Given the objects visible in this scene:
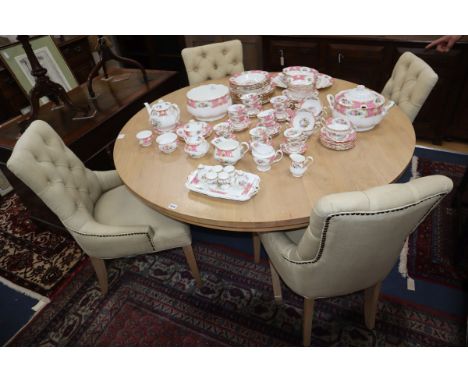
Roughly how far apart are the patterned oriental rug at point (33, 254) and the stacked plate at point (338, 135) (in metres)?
1.71

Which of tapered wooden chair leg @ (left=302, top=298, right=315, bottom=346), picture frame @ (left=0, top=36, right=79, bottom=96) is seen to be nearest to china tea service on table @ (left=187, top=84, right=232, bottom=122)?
tapered wooden chair leg @ (left=302, top=298, right=315, bottom=346)

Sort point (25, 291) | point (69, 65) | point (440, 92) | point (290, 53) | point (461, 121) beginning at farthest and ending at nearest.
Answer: point (69, 65), point (290, 53), point (461, 121), point (440, 92), point (25, 291)

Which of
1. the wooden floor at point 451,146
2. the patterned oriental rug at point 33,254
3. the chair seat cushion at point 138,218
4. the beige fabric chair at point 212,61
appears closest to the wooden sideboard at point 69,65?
the patterned oriental rug at point 33,254

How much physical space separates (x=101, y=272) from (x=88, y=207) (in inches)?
15.6

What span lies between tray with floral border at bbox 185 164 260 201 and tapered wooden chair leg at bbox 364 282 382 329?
0.75 m

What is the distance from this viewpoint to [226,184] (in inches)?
48.1

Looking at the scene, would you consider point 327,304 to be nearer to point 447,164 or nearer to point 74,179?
point 74,179

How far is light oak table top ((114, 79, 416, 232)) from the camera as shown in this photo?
44.5 inches

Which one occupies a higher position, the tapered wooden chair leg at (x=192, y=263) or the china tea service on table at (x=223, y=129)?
the china tea service on table at (x=223, y=129)

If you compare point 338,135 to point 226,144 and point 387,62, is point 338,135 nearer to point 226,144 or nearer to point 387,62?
point 226,144

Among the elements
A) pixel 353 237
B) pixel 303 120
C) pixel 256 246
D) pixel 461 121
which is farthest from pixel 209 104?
pixel 461 121

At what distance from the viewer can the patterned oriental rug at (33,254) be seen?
1.97 meters

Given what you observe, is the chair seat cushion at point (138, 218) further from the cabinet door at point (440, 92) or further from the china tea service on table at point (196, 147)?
the cabinet door at point (440, 92)

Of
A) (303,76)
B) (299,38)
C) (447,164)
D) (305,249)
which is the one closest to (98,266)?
(305,249)
